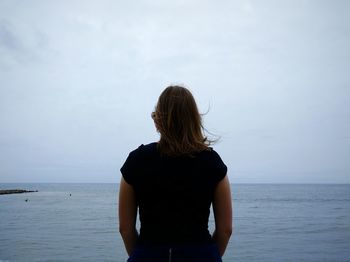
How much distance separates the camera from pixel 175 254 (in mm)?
1996

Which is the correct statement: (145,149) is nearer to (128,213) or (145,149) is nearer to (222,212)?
(128,213)

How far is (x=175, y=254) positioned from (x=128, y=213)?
0.37 meters

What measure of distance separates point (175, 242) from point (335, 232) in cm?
2843

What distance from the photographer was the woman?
203cm

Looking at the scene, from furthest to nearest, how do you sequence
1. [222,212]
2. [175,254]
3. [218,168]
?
[222,212] → [218,168] → [175,254]

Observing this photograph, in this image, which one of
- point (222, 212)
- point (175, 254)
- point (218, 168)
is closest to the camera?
point (175, 254)

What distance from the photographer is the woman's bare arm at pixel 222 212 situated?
215 cm

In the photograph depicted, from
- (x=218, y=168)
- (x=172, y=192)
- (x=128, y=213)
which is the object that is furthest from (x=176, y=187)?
(x=128, y=213)

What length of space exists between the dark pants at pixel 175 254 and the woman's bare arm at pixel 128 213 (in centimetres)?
18

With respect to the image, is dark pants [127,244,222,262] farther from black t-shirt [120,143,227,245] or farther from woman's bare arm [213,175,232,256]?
Answer: woman's bare arm [213,175,232,256]

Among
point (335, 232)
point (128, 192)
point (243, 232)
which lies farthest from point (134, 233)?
point (335, 232)

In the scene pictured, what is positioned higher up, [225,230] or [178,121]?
[178,121]

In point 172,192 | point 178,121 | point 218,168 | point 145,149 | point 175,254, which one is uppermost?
point 178,121

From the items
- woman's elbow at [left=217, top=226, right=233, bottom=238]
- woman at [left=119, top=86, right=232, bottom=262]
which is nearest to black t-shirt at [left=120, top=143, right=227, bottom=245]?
woman at [left=119, top=86, right=232, bottom=262]
